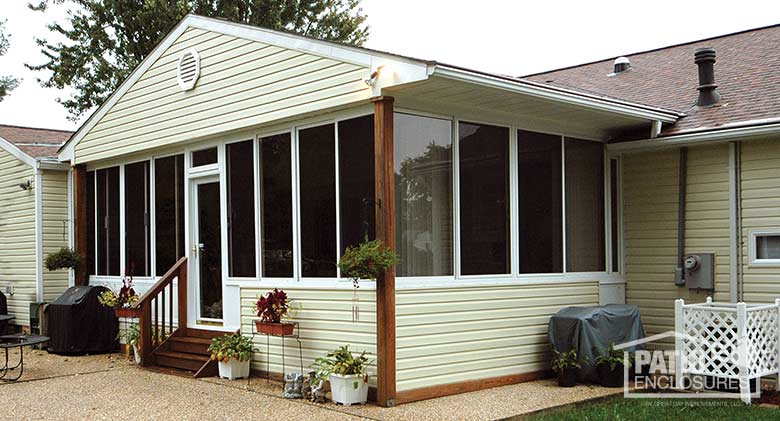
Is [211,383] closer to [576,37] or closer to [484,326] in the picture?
[484,326]

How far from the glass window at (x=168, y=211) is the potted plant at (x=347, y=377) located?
3.51 meters

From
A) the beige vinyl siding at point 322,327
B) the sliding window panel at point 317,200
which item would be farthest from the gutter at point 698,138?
the beige vinyl siding at point 322,327

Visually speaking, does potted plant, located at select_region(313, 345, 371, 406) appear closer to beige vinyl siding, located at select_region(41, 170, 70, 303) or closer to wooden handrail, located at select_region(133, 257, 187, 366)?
wooden handrail, located at select_region(133, 257, 187, 366)

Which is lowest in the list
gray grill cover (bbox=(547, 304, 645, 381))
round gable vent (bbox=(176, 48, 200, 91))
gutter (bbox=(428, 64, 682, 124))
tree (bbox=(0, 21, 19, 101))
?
gray grill cover (bbox=(547, 304, 645, 381))

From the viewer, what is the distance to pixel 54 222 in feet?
37.6

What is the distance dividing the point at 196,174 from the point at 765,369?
642cm

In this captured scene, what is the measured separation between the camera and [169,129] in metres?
9.55

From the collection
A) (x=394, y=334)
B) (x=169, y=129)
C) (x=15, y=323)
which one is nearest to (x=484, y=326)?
(x=394, y=334)

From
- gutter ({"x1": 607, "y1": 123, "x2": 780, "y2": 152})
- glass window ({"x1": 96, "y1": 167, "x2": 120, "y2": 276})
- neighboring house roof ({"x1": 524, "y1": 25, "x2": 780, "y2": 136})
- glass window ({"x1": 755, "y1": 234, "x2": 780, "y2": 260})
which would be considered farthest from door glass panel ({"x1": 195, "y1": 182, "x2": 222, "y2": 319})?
glass window ({"x1": 755, "y1": 234, "x2": 780, "y2": 260})

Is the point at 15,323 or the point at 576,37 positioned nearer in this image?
the point at 15,323

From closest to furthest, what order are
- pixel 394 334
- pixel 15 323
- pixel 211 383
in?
1. pixel 394 334
2. pixel 211 383
3. pixel 15 323

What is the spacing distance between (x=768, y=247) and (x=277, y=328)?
4915 millimetres

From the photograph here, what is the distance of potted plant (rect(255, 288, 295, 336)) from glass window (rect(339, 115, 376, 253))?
2.70ft

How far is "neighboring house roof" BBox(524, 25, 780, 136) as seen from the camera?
821cm
